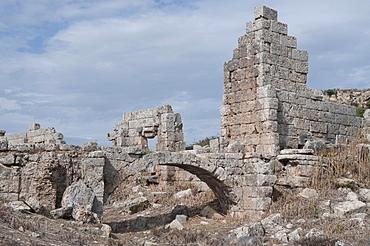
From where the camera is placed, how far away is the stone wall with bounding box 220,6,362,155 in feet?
43.8

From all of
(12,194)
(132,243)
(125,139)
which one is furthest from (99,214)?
(125,139)

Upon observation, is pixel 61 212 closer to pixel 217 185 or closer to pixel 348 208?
pixel 217 185

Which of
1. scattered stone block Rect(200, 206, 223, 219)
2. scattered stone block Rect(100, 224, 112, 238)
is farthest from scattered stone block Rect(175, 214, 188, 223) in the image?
scattered stone block Rect(100, 224, 112, 238)

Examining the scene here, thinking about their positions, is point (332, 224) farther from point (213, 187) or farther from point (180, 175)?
point (180, 175)

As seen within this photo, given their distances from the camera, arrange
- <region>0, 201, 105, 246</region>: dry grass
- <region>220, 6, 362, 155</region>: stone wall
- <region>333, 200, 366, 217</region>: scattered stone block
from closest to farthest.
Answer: <region>0, 201, 105, 246</region>: dry grass
<region>333, 200, 366, 217</region>: scattered stone block
<region>220, 6, 362, 155</region>: stone wall

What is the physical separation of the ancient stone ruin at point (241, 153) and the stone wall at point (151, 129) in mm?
1186

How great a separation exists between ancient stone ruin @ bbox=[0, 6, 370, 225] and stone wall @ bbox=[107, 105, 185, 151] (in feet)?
3.89

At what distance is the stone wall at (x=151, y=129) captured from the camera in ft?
55.7

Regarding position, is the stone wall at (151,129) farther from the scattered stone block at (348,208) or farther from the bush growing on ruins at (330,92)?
the bush growing on ruins at (330,92)

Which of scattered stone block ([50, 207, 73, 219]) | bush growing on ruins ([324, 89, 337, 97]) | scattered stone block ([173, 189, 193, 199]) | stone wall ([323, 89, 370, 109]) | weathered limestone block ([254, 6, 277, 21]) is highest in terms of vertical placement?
bush growing on ruins ([324, 89, 337, 97])

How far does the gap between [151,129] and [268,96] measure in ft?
18.8

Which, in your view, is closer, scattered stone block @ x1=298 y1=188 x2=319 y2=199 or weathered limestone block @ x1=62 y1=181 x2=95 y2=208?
weathered limestone block @ x1=62 y1=181 x2=95 y2=208

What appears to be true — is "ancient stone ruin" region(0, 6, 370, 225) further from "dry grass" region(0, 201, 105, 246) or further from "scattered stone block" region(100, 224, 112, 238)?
"dry grass" region(0, 201, 105, 246)

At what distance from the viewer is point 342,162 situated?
1314 centimetres
